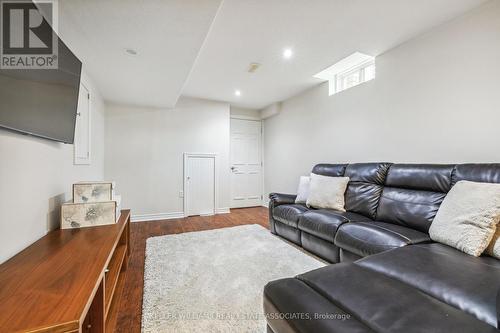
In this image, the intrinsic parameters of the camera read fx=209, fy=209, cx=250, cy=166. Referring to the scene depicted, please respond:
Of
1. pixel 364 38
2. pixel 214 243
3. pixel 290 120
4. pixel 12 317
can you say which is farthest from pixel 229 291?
pixel 290 120

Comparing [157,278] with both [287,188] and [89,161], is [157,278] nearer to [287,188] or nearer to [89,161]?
[89,161]

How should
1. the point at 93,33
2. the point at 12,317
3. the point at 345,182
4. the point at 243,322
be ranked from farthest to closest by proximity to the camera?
the point at 345,182 < the point at 93,33 < the point at 243,322 < the point at 12,317

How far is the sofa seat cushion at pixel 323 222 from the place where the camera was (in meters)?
2.11

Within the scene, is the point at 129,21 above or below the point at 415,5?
below

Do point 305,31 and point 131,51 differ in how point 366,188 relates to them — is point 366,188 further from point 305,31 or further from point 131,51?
point 131,51

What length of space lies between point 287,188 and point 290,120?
1503mm

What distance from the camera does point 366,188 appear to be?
2.53 meters

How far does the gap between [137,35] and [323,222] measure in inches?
100

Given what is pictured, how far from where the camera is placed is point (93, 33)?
1.83 meters

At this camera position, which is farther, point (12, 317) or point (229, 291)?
point (229, 291)

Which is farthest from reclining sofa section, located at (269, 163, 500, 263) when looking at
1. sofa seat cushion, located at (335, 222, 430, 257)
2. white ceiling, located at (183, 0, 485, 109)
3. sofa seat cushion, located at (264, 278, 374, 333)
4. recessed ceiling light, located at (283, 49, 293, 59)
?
recessed ceiling light, located at (283, 49, 293, 59)

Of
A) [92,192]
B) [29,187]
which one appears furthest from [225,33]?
[29,187]

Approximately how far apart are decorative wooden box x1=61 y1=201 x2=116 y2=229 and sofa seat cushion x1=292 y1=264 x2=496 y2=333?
61.9 inches

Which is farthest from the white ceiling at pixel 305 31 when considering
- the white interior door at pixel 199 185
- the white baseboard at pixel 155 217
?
the white baseboard at pixel 155 217
